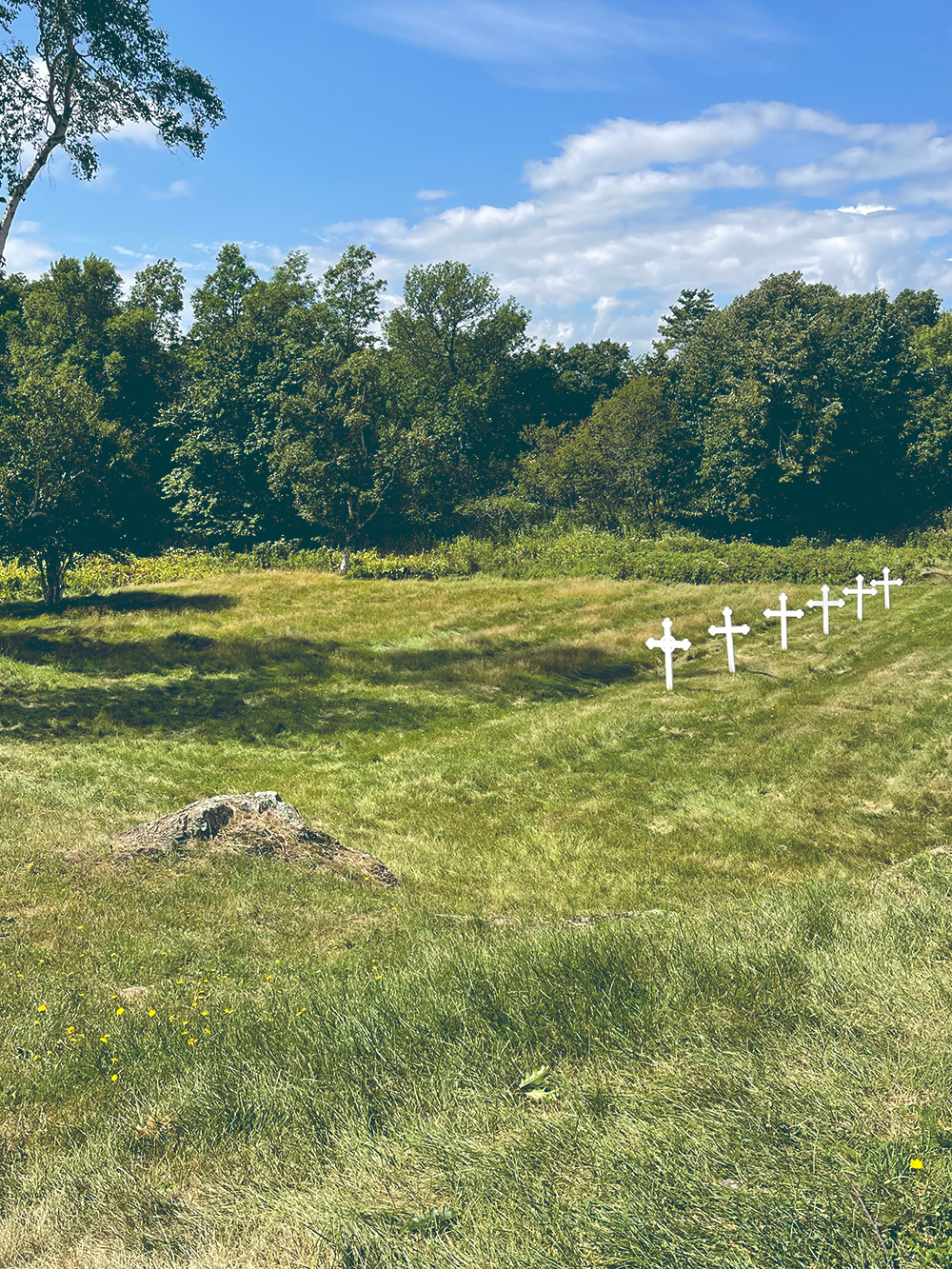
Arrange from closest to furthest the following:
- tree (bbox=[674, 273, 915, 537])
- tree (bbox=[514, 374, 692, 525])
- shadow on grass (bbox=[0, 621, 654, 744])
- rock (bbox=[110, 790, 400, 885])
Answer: rock (bbox=[110, 790, 400, 885])
shadow on grass (bbox=[0, 621, 654, 744])
tree (bbox=[674, 273, 915, 537])
tree (bbox=[514, 374, 692, 525])

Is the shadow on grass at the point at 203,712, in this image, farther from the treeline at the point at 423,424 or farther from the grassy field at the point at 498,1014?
the treeline at the point at 423,424

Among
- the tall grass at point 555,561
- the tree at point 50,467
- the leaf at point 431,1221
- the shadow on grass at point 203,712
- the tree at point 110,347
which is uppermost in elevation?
the tree at point 110,347

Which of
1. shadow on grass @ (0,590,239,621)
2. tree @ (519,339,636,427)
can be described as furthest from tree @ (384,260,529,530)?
shadow on grass @ (0,590,239,621)

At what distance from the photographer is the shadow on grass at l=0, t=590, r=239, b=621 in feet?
107

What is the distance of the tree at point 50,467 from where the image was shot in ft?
96.7

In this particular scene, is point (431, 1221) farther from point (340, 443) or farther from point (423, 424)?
point (423, 424)

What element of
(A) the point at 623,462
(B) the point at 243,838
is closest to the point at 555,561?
(A) the point at 623,462

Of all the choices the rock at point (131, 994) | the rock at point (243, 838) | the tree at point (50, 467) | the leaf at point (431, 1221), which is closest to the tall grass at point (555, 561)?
the tree at point (50, 467)

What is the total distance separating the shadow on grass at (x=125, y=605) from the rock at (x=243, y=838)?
23.8m

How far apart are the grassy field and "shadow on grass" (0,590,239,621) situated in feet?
56.1

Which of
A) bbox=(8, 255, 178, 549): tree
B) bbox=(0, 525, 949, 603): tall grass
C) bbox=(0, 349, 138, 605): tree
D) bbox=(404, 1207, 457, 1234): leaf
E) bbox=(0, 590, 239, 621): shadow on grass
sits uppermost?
bbox=(8, 255, 178, 549): tree

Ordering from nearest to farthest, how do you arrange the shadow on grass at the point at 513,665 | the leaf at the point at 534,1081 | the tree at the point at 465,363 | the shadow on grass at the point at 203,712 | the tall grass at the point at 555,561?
the leaf at the point at 534,1081
the shadow on grass at the point at 203,712
the shadow on grass at the point at 513,665
the tall grass at the point at 555,561
the tree at the point at 465,363

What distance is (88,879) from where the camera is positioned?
8.80 metres

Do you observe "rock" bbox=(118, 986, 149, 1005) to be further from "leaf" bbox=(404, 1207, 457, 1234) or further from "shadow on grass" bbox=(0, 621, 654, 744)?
"shadow on grass" bbox=(0, 621, 654, 744)
